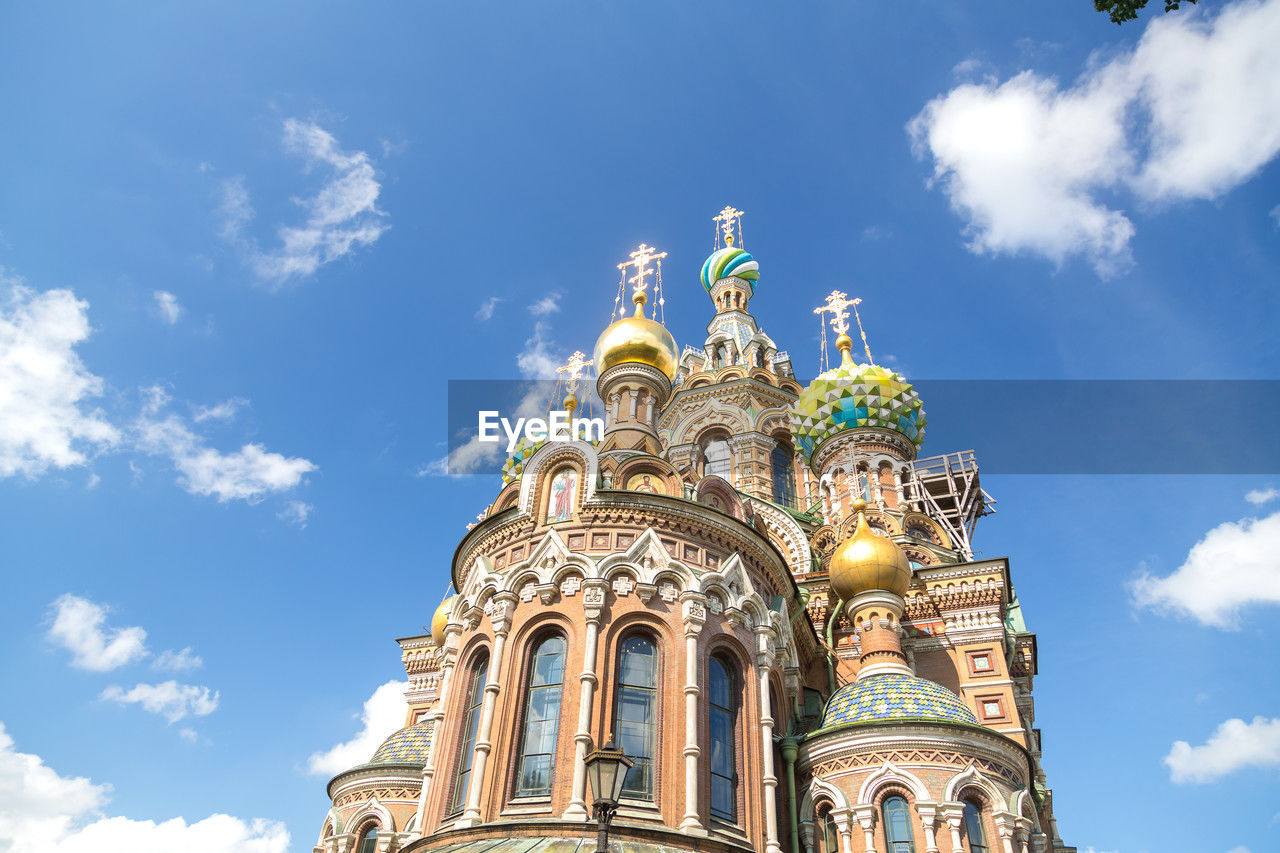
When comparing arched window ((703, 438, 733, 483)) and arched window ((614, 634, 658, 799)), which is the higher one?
arched window ((703, 438, 733, 483))

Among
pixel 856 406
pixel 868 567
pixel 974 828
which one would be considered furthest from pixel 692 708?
pixel 856 406

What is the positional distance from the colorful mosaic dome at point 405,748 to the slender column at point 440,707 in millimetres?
3092

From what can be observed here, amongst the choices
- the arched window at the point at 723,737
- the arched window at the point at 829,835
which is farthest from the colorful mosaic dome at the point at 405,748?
the arched window at the point at 829,835

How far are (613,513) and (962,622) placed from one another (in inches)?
315

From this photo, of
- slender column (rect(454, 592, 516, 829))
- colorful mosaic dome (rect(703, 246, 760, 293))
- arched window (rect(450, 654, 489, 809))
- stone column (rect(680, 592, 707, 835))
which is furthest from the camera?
colorful mosaic dome (rect(703, 246, 760, 293))

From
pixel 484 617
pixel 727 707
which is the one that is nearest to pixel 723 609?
pixel 727 707

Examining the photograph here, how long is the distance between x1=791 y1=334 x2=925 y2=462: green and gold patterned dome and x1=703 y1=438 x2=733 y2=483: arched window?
228cm

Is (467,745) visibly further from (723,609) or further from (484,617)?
(723,609)

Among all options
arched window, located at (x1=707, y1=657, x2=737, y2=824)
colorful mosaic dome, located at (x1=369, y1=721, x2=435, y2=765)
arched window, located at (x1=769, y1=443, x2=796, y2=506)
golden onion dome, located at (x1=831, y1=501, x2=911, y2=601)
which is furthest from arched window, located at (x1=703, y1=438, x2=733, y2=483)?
arched window, located at (x1=707, y1=657, x2=737, y2=824)

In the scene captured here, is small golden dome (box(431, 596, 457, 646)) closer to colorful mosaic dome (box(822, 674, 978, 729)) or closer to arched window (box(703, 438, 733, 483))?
arched window (box(703, 438, 733, 483))

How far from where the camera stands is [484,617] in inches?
490

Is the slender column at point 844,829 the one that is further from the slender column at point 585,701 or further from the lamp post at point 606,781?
the lamp post at point 606,781

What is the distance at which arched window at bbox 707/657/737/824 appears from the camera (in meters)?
11.1

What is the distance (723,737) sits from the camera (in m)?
11.5
